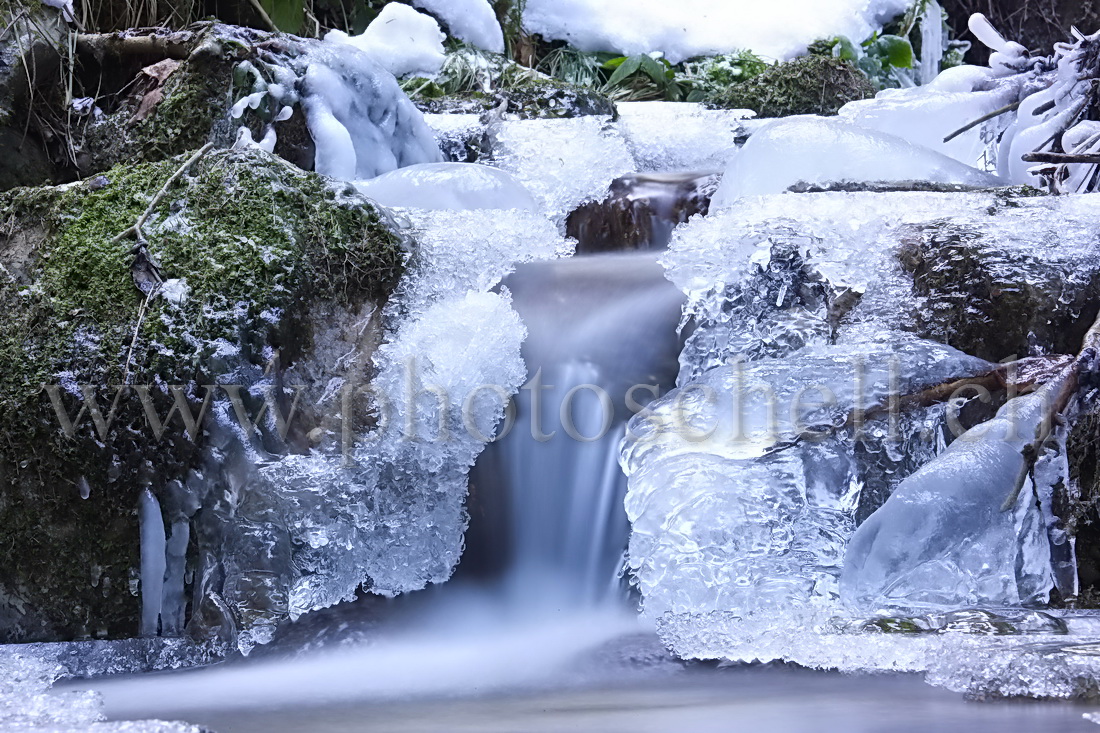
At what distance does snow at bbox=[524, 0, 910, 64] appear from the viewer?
670cm

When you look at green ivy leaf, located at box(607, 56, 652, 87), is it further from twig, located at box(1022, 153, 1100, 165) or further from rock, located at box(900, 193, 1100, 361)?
→ twig, located at box(1022, 153, 1100, 165)

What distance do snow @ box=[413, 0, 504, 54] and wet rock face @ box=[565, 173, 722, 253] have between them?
109 inches

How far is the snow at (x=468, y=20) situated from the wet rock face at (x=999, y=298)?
4174 mm

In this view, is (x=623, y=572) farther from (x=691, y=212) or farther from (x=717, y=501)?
(x=691, y=212)

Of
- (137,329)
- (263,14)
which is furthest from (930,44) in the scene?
(137,329)

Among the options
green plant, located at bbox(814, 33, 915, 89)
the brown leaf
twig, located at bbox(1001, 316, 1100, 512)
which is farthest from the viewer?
green plant, located at bbox(814, 33, 915, 89)

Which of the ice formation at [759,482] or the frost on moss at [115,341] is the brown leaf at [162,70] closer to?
the frost on moss at [115,341]

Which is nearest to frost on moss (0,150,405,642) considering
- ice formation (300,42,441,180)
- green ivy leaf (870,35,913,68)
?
ice formation (300,42,441,180)

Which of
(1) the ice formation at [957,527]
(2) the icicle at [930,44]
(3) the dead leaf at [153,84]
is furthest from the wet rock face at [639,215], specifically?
(2) the icicle at [930,44]

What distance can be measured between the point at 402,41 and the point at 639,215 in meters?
2.39

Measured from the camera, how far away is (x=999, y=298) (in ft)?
7.53

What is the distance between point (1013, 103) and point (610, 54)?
14.4ft

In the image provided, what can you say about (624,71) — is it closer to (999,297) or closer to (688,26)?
(688,26)

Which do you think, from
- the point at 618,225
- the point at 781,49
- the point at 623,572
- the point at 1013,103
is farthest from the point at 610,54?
the point at 623,572
